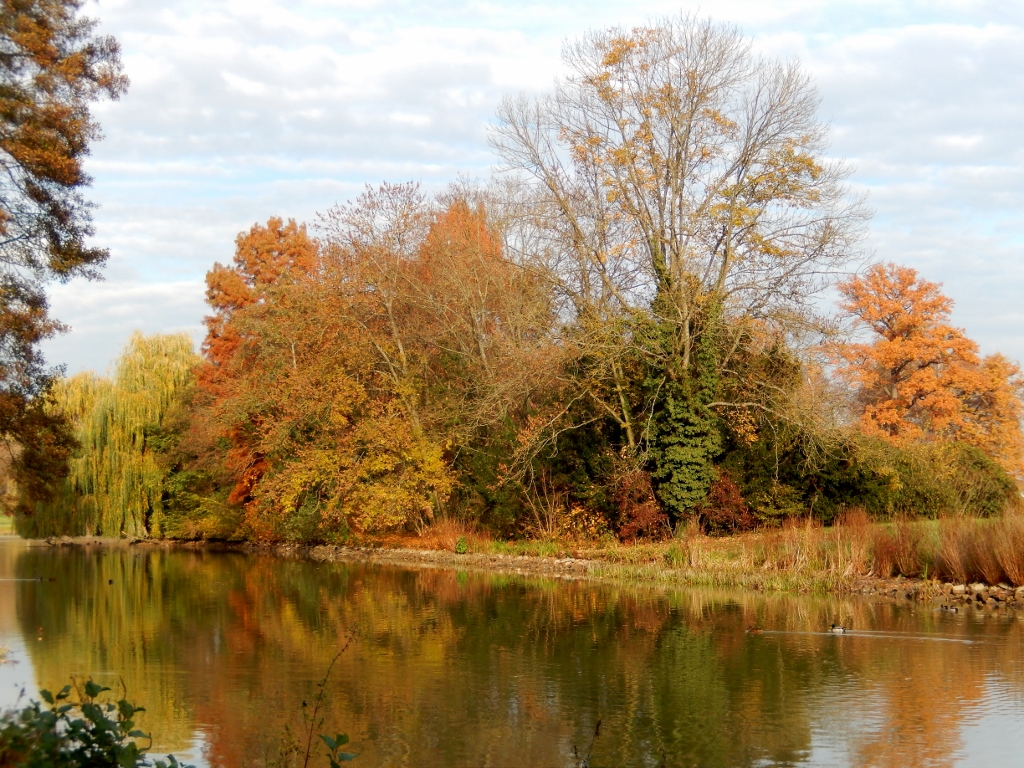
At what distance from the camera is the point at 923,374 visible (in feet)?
140

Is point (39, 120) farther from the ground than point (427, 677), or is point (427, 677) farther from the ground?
point (39, 120)

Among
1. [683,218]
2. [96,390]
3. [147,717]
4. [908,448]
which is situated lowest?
[147,717]

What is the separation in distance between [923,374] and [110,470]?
105 feet

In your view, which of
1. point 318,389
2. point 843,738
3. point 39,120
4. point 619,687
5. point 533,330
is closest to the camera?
point 843,738

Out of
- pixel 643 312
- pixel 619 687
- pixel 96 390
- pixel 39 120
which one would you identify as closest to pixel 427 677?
pixel 619 687

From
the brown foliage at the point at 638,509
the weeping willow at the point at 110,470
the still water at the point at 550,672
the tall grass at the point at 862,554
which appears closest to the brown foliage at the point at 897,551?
the tall grass at the point at 862,554

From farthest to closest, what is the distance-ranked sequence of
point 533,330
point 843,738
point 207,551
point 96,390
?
point 96,390, point 207,551, point 533,330, point 843,738

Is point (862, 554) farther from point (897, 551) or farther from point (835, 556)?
point (897, 551)

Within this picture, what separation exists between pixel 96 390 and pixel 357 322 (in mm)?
13594

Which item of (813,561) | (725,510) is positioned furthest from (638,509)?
(813,561)

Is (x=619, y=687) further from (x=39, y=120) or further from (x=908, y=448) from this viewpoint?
(x=908, y=448)

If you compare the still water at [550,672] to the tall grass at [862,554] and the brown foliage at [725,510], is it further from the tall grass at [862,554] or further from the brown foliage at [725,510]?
the brown foliage at [725,510]

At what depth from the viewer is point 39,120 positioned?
15.8m

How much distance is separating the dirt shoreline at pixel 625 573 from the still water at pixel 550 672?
2.83 ft
